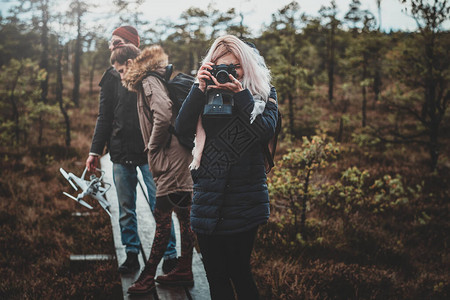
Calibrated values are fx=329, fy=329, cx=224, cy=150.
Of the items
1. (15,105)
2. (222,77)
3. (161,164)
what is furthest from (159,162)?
(15,105)

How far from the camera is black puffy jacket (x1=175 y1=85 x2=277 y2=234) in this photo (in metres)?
1.92

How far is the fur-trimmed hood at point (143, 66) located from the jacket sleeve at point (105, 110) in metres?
0.52

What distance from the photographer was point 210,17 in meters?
21.2

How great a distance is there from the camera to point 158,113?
2850 mm

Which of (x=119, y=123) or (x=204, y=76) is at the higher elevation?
(x=204, y=76)

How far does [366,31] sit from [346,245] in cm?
1691

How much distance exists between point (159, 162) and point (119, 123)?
822 millimetres

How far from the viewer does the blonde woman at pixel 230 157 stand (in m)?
1.92

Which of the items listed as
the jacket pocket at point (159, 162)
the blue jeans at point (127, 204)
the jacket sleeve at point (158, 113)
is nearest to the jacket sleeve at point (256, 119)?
the jacket sleeve at point (158, 113)

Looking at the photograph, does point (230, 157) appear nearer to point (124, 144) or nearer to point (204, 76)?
point (204, 76)

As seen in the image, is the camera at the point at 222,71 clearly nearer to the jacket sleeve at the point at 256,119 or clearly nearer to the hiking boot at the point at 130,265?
the jacket sleeve at the point at 256,119

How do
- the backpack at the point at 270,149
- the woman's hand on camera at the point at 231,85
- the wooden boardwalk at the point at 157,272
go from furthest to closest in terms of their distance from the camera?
the wooden boardwalk at the point at 157,272 < the backpack at the point at 270,149 < the woman's hand on camera at the point at 231,85

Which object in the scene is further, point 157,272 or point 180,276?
point 157,272

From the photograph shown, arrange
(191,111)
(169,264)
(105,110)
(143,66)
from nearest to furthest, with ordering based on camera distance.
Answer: (191,111) → (143,66) → (169,264) → (105,110)
